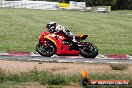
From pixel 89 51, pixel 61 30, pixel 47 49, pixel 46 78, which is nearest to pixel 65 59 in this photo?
pixel 47 49

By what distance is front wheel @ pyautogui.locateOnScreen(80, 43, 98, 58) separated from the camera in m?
16.1

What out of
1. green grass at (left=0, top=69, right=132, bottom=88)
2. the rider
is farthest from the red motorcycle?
green grass at (left=0, top=69, right=132, bottom=88)

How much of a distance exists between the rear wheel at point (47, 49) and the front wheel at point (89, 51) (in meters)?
1.24

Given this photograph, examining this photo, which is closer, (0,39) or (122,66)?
(122,66)

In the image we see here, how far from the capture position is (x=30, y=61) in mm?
15609

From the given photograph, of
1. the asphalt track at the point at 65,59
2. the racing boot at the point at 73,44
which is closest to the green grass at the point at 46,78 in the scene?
the asphalt track at the point at 65,59

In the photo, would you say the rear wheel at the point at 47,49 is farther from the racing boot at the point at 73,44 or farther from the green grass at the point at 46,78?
the green grass at the point at 46,78

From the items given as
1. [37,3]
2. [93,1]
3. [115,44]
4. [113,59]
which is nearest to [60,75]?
[113,59]

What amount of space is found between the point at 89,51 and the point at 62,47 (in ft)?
3.81

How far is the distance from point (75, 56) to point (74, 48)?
40cm

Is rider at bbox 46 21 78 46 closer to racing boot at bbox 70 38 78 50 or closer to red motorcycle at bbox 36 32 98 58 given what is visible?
racing boot at bbox 70 38 78 50

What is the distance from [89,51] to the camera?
16.2 m

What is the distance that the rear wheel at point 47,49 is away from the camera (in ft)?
53.6

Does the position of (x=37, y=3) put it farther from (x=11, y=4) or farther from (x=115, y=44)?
(x=115, y=44)
